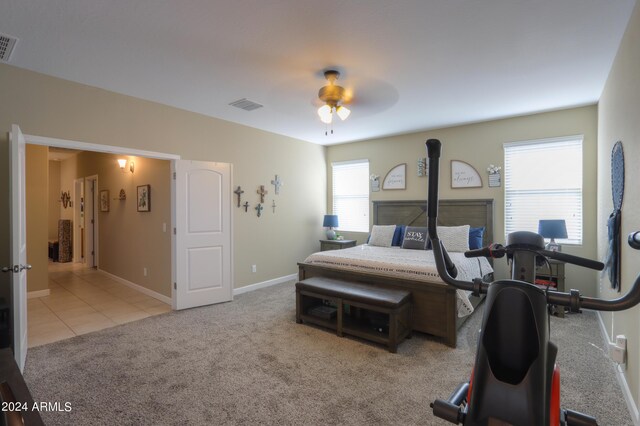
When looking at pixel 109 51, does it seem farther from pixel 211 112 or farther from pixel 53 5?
pixel 211 112

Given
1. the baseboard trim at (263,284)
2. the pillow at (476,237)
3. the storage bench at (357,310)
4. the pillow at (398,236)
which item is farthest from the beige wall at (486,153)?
the storage bench at (357,310)

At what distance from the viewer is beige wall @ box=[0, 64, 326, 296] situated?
3.11m

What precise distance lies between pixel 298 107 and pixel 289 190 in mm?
2001

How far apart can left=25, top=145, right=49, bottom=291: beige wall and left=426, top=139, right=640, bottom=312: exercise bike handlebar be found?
19.4 feet

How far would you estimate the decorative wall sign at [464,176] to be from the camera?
502cm

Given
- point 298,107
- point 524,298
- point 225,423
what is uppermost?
point 298,107

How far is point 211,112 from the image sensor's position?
446cm

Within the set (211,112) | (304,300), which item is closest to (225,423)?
(304,300)

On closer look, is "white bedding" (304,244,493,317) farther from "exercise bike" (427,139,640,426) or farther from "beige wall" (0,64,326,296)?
"exercise bike" (427,139,640,426)

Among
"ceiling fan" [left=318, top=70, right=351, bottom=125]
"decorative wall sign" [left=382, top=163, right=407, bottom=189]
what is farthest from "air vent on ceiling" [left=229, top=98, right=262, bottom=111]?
"decorative wall sign" [left=382, top=163, right=407, bottom=189]

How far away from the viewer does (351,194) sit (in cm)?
651

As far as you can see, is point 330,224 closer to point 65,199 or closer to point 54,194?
point 65,199

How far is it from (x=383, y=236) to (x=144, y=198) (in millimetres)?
3827

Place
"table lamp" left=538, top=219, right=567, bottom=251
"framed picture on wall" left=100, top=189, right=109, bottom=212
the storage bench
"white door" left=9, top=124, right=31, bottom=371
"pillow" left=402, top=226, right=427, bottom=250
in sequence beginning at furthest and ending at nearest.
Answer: "framed picture on wall" left=100, top=189, right=109, bottom=212 < "pillow" left=402, top=226, right=427, bottom=250 < "table lamp" left=538, top=219, right=567, bottom=251 < the storage bench < "white door" left=9, top=124, right=31, bottom=371
